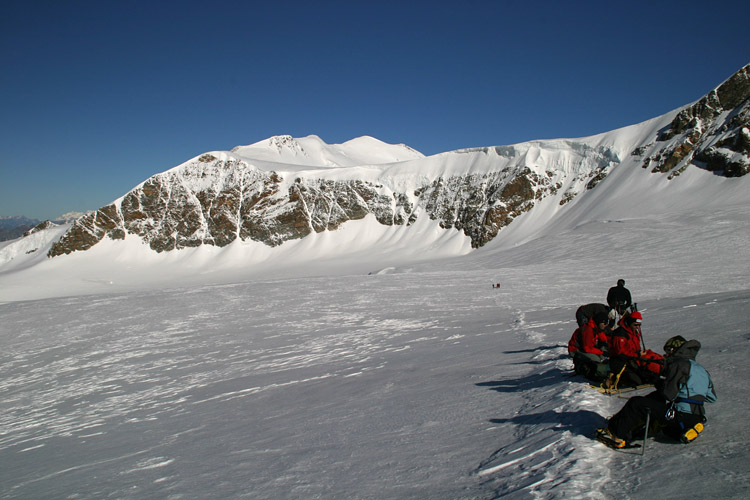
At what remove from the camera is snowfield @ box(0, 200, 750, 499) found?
4.65 m

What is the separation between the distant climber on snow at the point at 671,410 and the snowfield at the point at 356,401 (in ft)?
0.51

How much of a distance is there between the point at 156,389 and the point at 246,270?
6568 cm

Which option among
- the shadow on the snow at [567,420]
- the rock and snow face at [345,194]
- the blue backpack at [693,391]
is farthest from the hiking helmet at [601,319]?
the rock and snow face at [345,194]

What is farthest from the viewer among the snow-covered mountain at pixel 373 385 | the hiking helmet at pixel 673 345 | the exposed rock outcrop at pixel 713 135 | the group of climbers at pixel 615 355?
the exposed rock outcrop at pixel 713 135

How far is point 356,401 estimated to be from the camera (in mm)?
8250

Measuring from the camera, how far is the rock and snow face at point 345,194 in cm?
7356

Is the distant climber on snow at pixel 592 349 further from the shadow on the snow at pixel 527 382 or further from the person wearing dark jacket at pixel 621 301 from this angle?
the person wearing dark jacket at pixel 621 301

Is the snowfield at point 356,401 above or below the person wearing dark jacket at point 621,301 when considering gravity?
below

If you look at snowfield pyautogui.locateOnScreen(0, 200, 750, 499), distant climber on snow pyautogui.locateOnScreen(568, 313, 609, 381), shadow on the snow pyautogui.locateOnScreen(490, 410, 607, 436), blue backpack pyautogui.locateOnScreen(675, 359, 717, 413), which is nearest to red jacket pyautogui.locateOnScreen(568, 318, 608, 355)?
distant climber on snow pyautogui.locateOnScreen(568, 313, 609, 381)

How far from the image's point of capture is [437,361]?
1076 cm

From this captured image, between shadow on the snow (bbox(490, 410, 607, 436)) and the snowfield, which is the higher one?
shadow on the snow (bbox(490, 410, 607, 436))

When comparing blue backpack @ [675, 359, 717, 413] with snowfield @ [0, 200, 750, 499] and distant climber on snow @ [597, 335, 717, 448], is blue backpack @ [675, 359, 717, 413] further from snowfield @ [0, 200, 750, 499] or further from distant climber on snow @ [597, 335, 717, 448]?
snowfield @ [0, 200, 750, 499]

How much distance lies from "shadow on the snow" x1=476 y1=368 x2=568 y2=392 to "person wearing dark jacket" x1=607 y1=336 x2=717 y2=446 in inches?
91.6

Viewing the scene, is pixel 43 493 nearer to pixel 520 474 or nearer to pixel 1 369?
pixel 520 474
